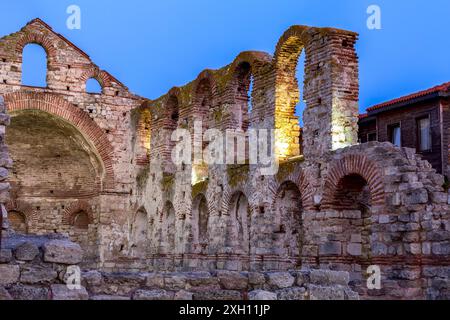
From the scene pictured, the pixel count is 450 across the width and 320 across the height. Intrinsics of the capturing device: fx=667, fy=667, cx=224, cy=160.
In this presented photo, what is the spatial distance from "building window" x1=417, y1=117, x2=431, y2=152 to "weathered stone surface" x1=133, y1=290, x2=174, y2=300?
60.4ft

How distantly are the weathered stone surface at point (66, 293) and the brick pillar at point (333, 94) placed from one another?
7.17m

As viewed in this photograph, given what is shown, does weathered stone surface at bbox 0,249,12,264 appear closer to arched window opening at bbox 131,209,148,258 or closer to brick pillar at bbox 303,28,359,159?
brick pillar at bbox 303,28,359,159

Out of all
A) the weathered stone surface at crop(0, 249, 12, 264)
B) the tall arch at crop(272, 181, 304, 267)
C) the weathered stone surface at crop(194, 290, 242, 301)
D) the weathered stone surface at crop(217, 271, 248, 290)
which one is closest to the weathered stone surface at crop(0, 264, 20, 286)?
the weathered stone surface at crop(0, 249, 12, 264)

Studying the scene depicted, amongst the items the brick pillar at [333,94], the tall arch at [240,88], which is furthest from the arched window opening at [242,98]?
the brick pillar at [333,94]

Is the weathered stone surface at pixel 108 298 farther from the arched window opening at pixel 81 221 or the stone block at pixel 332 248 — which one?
the arched window opening at pixel 81 221

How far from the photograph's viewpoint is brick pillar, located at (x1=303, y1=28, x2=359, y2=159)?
1254 cm

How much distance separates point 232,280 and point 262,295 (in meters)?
0.36

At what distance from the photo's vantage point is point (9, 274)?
20.2 ft

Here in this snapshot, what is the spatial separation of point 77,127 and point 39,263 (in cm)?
1547

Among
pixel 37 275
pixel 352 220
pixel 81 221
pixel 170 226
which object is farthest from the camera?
pixel 81 221

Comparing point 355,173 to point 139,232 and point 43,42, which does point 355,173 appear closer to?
point 139,232

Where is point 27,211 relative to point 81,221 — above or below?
above

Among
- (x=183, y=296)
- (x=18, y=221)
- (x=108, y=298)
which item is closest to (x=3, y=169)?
(x=108, y=298)
